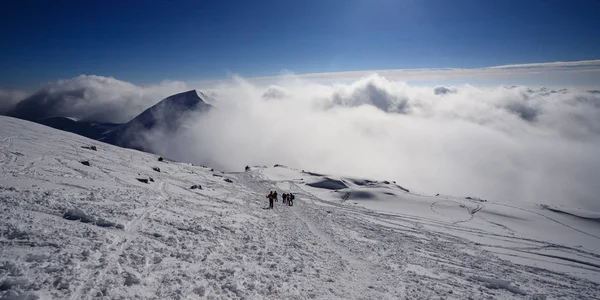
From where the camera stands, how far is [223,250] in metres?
13.3

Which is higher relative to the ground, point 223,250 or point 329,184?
point 223,250

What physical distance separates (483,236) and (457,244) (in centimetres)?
660

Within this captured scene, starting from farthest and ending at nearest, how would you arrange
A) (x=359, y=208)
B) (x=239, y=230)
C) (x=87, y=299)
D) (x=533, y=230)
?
(x=359, y=208)
(x=533, y=230)
(x=239, y=230)
(x=87, y=299)

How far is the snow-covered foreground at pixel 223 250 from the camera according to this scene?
8.91 m

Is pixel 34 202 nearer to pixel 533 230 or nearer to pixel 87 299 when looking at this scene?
pixel 87 299

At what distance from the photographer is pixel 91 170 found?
23516mm

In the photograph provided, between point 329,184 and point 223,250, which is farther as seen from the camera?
point 329,184

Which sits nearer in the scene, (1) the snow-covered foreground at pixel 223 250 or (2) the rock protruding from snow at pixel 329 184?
(1) the snow-covered foreground at pixel 223 250

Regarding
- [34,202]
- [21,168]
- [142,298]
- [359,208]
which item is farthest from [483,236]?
[21,168]

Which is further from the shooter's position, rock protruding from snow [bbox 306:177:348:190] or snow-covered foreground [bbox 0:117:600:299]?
rock protruding from snow [bbox 306:177:348:190]

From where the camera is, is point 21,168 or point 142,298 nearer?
point 142,298

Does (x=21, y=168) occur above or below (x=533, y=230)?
above

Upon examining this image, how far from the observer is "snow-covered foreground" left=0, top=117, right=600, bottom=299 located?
29.2 feet

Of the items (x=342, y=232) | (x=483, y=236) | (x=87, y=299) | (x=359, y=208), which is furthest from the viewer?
(x=359, y=208)
